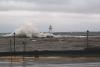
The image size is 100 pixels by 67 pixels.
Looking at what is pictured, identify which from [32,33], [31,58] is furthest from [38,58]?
[32,33]

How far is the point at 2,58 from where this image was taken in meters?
29.5

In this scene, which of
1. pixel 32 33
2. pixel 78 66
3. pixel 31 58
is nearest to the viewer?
pixel 78 66

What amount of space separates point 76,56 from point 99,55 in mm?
2306

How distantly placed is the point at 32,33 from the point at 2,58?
263 feet

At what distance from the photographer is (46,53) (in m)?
30.7

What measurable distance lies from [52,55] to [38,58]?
5.27 ft

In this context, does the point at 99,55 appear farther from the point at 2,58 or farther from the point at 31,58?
the point at 2,58

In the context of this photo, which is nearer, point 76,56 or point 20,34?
point 76,56

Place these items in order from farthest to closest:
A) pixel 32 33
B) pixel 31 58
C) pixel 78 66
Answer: pixel 32 33
pixel 31 58
pixel 78 66

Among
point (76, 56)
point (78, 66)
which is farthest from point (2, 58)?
point (78, 66)

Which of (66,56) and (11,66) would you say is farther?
(66,56)

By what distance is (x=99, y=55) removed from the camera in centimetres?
3102

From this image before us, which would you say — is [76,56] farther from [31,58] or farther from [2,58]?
[2,58]

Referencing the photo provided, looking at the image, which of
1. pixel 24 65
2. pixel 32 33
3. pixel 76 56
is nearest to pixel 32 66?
pixel 24 65
